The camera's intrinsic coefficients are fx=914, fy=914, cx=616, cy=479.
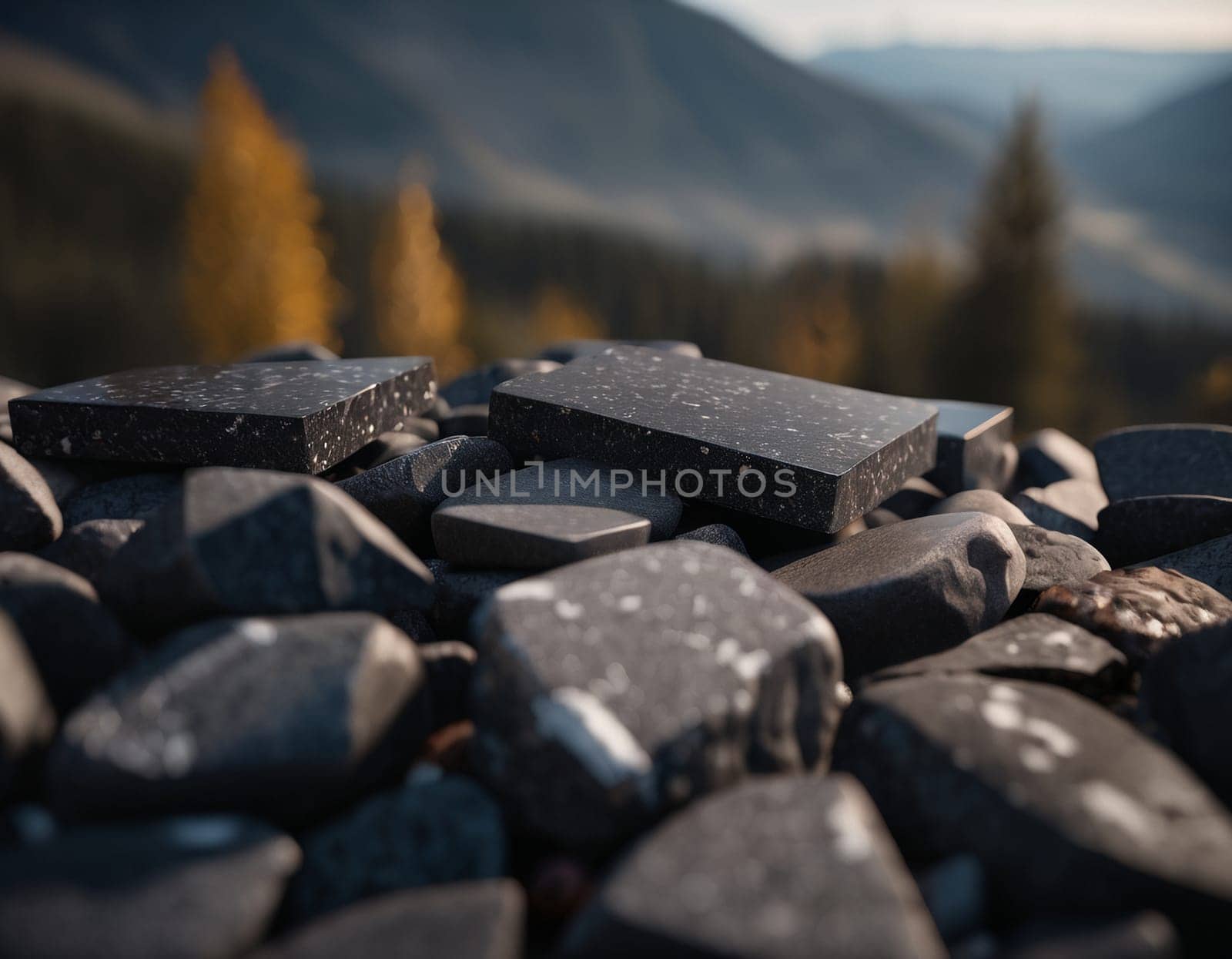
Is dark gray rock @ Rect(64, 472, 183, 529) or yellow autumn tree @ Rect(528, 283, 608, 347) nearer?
dark gray rock @ Rect(64, 472, 183, 529)

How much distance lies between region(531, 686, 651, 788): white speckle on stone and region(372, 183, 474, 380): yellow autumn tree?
31.4 metres

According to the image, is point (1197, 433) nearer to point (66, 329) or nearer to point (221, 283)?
point (221, 283)

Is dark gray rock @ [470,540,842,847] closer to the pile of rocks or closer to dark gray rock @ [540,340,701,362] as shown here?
the pile of rocks

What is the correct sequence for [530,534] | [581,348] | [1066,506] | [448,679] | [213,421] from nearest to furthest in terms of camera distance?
[448,679] < [530,534] < [213,421] < [1066,506] < [581,348]

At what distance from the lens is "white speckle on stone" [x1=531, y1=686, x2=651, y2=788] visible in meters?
1.79

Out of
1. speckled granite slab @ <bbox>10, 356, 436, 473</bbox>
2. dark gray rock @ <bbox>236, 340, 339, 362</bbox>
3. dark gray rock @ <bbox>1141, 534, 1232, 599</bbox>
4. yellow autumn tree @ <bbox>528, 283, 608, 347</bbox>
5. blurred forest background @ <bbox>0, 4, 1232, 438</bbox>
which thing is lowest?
yellow autumn tree @ <bbox>528, 283, 608, 347</bbox>

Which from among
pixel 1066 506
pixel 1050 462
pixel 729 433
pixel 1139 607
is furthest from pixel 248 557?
pixel 1050 462

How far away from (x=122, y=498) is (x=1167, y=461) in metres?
4.21

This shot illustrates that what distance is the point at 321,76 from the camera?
181750mm

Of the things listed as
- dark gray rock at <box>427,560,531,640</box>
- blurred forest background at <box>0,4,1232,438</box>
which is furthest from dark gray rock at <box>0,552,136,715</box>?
blurred forest background at <box>0,4,1232,438</box>

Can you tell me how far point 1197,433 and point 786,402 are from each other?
1983 millimetres

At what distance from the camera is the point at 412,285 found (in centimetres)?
3350

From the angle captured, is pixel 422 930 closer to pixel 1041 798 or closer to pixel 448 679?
pixel 448 679

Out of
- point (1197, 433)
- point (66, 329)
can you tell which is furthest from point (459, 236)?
point (1197, 433)
